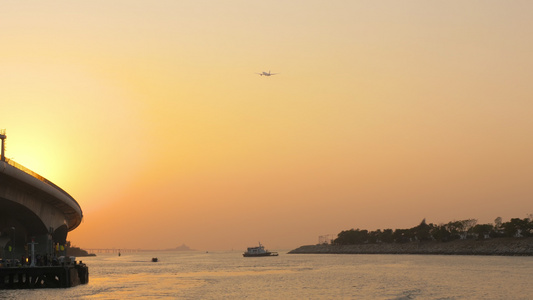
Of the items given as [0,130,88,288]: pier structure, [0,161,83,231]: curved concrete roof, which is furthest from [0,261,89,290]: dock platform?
[0,161,83,231]: curved concrete roof

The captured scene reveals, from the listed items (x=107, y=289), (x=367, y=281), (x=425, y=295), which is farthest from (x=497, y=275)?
(x=107, y=289)

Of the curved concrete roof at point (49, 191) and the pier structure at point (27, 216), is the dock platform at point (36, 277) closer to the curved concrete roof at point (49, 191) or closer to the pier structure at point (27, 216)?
the pier structure at point (27, 216)

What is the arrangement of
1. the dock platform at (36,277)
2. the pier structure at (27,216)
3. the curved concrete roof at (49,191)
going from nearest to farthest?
the curved concrete roof at (49,191) → the dock platform at (36,277) → the pier structure at (27,216)

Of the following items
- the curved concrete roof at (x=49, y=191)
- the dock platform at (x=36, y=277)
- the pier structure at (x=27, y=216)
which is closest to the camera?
the curved concrete roof at (x=49, y=191)

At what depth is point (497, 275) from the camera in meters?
102

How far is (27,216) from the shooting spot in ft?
287

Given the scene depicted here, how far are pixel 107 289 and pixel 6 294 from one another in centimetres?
1695

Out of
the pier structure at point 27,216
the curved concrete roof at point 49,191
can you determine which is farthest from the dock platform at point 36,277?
the curved concrete roof at point 49,191

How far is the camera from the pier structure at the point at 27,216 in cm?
7519

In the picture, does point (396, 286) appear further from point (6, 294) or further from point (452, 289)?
point (6, 294)

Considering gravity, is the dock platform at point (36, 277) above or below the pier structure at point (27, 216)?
below

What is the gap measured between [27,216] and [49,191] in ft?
22.5

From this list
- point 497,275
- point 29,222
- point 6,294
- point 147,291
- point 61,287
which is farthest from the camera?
point 497,275

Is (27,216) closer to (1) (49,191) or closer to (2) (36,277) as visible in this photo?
(1) (49,191)
